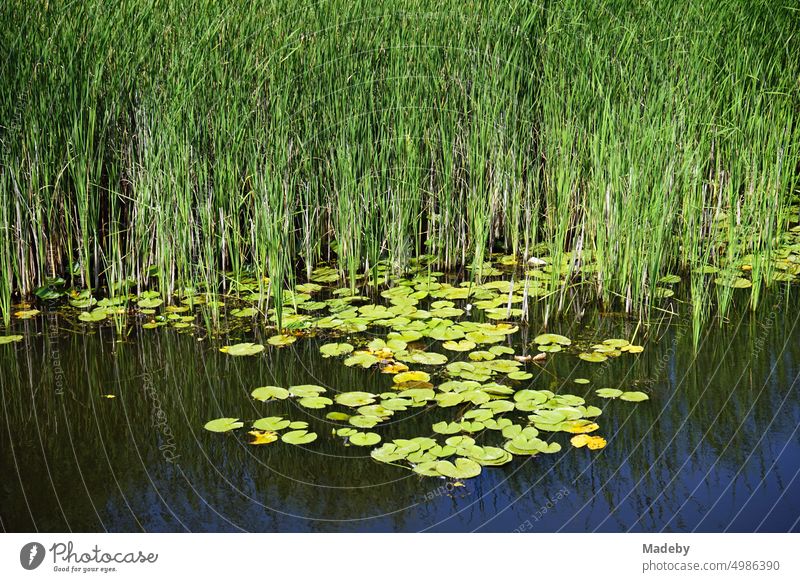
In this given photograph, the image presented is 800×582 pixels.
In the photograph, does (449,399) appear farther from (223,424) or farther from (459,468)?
(223,424)

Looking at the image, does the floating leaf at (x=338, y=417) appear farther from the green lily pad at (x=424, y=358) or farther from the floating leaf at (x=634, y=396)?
the floating leaf at (x=634, y=396)

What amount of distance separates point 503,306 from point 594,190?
26.0 inches

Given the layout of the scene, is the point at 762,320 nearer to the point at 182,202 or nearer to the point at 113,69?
the point at 182,202

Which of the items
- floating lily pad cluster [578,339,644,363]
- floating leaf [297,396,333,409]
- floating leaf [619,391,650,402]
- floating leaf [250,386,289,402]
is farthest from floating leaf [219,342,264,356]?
floating leaf [619,391,650,402]

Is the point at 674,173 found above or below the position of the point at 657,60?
below

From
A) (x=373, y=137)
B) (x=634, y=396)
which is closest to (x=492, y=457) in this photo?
(x=634, y=396)

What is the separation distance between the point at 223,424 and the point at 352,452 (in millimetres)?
495

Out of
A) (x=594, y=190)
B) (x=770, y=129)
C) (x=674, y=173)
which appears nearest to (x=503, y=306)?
(x=594, y=190)

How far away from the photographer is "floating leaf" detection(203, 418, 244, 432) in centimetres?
320

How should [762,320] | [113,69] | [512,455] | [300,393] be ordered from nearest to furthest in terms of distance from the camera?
[512,455] < [300,393] < [762,320] < [113,69]

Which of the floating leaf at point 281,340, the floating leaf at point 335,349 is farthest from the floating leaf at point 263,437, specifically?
the floating leaf at point 281,340

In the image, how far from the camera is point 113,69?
4.40 metres

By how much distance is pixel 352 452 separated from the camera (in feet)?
9.96
